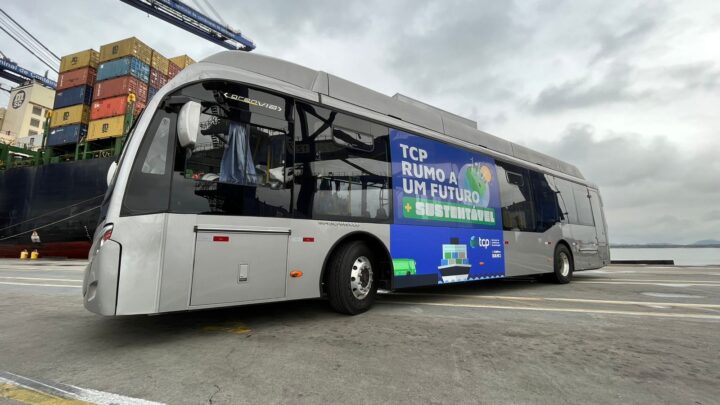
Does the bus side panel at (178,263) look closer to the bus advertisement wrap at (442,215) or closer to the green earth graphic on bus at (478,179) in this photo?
the bus advertisement wrap at (442,215)

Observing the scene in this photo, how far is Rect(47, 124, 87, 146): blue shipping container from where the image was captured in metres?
21.2

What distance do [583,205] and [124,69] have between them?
25567 millimetres

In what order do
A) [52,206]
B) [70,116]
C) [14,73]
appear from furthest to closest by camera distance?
[14,73] → [70,116] → [52,206]

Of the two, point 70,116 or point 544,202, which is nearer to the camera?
point 544,202

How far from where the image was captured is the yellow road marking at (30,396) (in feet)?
6.48

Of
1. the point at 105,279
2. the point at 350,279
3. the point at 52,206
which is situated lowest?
the point at 350,279

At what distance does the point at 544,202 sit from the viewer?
788cm

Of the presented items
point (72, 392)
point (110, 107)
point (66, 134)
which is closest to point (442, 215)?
point (72, 392)

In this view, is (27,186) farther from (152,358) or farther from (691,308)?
(691,308)

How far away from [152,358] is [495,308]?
174 inches

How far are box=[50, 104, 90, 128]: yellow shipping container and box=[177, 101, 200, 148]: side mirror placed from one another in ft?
82.2

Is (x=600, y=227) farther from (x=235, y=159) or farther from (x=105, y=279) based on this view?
(x=105, y=279)

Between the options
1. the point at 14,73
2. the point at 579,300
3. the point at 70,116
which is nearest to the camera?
the point at 579,300

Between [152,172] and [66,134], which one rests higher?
[66,134]
